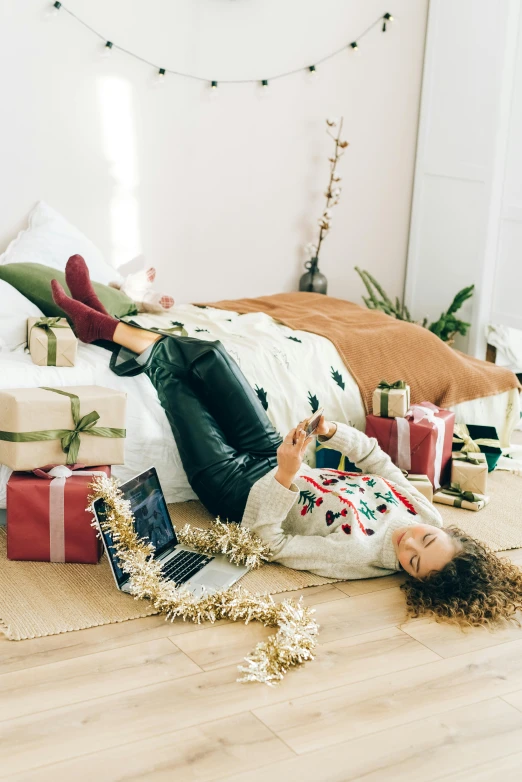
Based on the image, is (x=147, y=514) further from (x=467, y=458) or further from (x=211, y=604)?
(x=467, y=458)

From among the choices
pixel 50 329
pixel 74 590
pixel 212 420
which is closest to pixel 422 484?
pixel 212 420

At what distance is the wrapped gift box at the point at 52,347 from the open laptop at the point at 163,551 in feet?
1.54

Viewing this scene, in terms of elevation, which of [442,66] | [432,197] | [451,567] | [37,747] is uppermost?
[442,66]

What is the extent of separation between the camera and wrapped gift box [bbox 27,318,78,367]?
252 cm

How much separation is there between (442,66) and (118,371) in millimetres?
2574

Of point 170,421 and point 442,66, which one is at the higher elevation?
point 442,66

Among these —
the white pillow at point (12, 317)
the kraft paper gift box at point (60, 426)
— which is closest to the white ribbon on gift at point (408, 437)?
the kraft paper gift box at point (60, 426)

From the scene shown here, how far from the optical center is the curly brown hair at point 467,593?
2.05m

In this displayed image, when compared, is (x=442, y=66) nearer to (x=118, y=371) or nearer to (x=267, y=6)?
(x=267, y=6)

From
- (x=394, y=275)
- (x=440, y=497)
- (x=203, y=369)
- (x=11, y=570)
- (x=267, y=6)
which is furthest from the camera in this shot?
(x=394, y=275)

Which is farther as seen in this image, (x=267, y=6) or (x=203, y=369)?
(x=267, y=6)

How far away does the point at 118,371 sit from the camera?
103 inches

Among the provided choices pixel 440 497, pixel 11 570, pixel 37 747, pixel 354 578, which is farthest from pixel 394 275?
pixel 37 747

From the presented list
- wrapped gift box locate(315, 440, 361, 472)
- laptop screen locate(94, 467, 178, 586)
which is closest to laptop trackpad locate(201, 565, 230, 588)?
laptop screen locate(94, 467, 178, 586)
